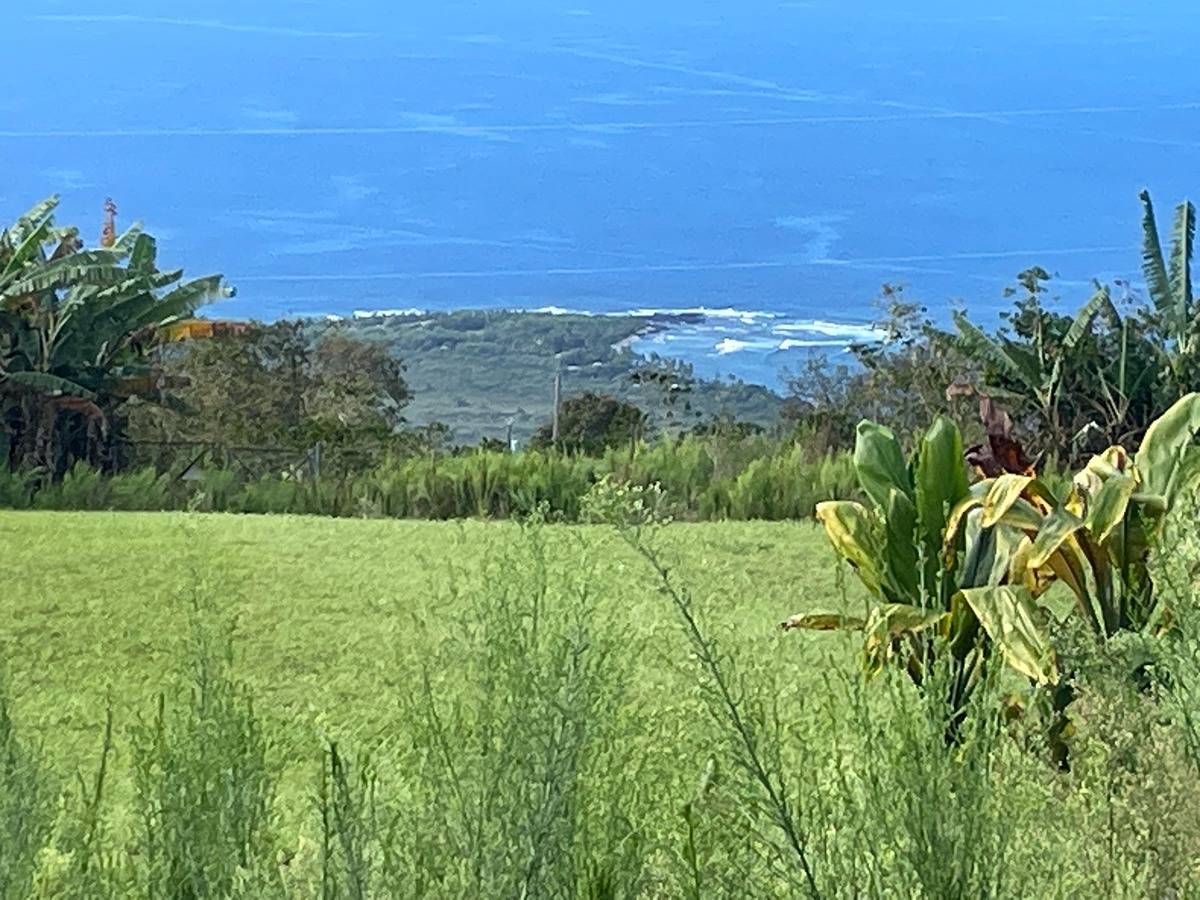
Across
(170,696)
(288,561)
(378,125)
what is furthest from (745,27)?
(170,696)

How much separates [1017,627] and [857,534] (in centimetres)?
48

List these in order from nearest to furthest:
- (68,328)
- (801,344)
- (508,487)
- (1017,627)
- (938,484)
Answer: (1017,627)
(938,484)
(508,487)
(68,328)
(801,344)

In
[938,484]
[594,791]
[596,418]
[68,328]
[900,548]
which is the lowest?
[594,791]

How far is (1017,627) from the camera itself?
256 cm

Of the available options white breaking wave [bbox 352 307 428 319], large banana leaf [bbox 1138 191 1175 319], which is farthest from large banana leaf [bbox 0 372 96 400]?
white breaking wave [bbox 352 307 428 319]

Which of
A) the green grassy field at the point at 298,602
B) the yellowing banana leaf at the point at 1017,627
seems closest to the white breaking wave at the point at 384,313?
the green grassy field at the point at 298,602

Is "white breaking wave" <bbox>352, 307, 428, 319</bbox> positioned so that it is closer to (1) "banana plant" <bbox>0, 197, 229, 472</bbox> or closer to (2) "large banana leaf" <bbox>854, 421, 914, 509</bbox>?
(1) "banana plant" <bbox>0, 197, 229, 472</bbox>

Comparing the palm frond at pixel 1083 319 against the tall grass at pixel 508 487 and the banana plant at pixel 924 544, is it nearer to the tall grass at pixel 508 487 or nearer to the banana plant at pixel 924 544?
the tall grass at pixel 508 487

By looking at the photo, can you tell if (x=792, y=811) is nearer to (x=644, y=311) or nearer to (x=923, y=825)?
(x=923, y=825)

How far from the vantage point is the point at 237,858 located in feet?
4.25

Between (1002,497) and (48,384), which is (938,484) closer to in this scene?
(1002,497)

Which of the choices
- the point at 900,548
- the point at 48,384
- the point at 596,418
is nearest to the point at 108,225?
the point at 48,384

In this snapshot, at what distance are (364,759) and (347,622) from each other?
7.57ft

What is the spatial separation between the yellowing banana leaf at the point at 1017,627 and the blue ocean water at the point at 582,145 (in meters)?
12.1
